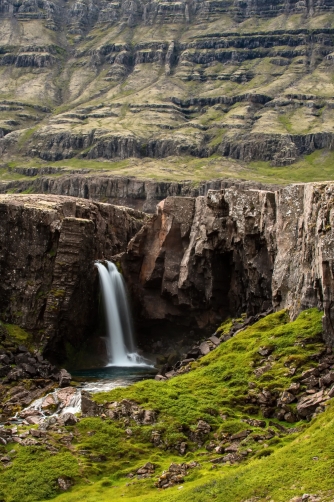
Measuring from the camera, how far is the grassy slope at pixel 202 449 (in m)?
28.7

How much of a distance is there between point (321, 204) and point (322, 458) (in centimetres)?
2547

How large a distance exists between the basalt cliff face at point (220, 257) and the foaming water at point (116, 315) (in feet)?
5.86

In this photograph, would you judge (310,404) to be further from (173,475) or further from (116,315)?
(116,315)

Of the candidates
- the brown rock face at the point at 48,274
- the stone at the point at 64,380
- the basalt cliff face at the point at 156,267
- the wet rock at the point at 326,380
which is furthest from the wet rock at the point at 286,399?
the brown rock face at the point at 48,274

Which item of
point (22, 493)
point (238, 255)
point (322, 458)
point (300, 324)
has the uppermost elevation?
point (238, 255)

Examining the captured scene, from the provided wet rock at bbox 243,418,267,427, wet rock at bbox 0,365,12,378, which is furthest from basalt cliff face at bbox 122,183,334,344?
wet rock at bbox 0,365,12,378

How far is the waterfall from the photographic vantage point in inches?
3145

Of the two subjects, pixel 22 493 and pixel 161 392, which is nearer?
pixel 22 493

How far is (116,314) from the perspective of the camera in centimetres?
8200

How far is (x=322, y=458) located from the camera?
2819 centimetres

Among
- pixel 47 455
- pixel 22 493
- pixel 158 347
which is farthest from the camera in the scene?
pixel 158 347

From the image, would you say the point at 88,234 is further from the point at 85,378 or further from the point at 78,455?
the point at 78,455

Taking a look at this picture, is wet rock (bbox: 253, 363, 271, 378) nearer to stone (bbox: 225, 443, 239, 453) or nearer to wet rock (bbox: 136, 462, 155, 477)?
stone (bbox: 225, 443, 239, 453)

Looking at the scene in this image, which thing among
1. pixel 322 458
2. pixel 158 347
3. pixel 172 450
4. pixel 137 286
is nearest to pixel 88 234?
pixel 137 286
